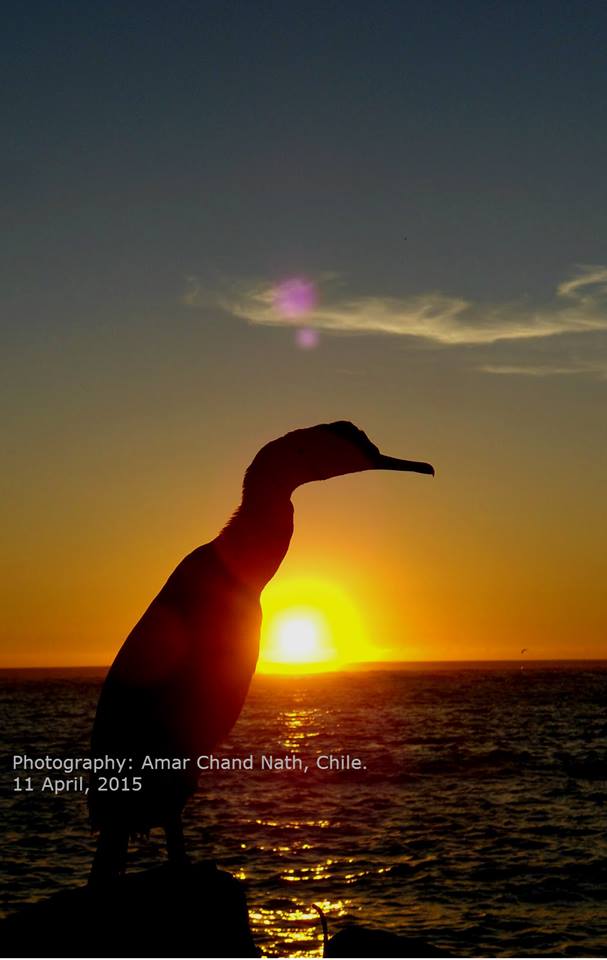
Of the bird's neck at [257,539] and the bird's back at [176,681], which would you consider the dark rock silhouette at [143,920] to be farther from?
the bird's neck at [257,539]

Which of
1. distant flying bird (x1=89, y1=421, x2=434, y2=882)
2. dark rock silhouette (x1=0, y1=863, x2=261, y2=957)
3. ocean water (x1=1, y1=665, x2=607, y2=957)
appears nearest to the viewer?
dark rock silhouette (x1=0, y1=863, x2=261, y2=957)

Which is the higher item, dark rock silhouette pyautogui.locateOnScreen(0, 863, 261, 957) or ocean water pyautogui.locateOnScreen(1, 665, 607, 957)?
dark rock silhouette pyautogui.locateOnScreen(0, 863, 261, 957)

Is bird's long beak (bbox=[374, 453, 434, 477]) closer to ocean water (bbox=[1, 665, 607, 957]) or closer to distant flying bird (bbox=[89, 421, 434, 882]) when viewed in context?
distant flying bird (bbox=[89, 421, 434, 882])

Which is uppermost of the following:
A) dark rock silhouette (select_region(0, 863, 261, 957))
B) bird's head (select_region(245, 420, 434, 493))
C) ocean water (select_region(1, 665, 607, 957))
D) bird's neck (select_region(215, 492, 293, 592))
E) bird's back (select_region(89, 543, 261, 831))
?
bird's head (select_region(245, 420, 434, 493))

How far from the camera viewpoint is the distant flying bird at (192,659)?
6.64 metres

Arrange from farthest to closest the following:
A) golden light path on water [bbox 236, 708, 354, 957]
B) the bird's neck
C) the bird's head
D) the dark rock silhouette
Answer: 1. golden light path on water [bbox 236, 708, 354, 957]
2. the bird's head
3. the bird's neck
4. the dark rock silhouette

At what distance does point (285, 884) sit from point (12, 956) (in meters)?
11.5

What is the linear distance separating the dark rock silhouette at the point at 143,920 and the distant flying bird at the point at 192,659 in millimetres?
A: 340

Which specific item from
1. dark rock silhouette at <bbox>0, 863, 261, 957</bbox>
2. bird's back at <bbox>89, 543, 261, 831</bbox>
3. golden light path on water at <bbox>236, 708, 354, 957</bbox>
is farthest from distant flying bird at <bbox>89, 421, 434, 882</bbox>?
golden light path on water at <bbox>236, 708, 354, 957</bbox>

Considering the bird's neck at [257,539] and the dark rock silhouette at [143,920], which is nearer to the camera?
the dark rock silhouette at [143,920]

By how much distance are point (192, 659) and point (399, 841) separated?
14.5m

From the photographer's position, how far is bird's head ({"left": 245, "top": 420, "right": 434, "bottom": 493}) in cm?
706

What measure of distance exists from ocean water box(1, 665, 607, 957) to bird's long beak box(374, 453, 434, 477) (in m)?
7.48

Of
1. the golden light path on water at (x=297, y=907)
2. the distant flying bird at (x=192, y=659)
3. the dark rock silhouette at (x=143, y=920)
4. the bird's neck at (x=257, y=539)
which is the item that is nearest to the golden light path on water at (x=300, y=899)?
the golden light path on water at (x=297, y=907)
